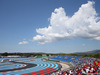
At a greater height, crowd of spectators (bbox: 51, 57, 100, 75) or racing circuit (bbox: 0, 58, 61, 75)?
crowd of spectators (bbox: 51, 57, 100, 75)

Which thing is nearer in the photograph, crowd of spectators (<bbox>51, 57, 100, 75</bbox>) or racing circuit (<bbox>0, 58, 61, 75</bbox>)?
crowd of spectators (<bbox>51, 57, 100, 75</bbox>)

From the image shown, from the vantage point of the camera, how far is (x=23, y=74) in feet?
74.6

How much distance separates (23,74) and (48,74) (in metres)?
5.92

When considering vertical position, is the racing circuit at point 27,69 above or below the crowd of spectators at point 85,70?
below

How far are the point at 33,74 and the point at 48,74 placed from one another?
3577mm

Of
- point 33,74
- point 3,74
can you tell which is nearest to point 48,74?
point 33,74

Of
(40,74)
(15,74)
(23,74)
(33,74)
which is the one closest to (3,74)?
(15,74)

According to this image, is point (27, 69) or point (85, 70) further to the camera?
point (27, 69)

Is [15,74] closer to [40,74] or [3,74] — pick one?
[3,74]

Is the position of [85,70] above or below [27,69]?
above

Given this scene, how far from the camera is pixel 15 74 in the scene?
23.0 metres

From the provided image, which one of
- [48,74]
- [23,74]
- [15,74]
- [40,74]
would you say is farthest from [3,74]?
[48,74]

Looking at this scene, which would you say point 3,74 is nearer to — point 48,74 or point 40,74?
point 40,74

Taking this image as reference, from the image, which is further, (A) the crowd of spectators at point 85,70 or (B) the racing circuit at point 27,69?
(B) the racing circuit at point 27,69
